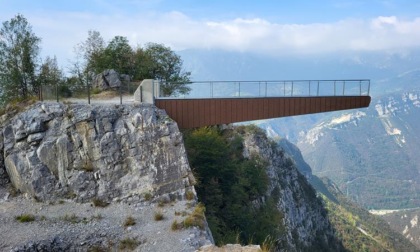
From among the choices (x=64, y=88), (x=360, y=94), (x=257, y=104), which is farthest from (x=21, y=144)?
(x=360, y=94)

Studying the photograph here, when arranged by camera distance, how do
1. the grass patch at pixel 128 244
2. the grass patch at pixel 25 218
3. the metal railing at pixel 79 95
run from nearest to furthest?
the grass patch at pixel 128 244
the grass patch at pixel 25 218
the metal railing at pixel 79 95

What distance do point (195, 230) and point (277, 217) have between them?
18.7 metres

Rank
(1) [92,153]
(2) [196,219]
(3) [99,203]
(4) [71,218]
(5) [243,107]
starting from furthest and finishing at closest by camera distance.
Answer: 1. (5) [243,107]
2. (1) [92,153]
3. (3) [99,203]
4. (4) [71,218]
5. (2) [196,219]

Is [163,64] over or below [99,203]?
over

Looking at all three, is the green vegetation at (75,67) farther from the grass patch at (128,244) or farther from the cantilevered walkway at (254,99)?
the grass patch at (128,244)

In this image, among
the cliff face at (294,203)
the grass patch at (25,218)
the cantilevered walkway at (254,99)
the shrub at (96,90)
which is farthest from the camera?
the cliff face at (294,203)

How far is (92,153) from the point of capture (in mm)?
20547

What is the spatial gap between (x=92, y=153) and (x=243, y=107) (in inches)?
414

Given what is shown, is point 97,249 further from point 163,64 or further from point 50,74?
point 163,64

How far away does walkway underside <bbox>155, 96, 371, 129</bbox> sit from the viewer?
78.7 feet

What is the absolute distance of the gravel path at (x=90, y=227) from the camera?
15.4 metres

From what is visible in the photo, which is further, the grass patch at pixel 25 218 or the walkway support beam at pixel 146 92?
the walkway support beam at pixel 146 92

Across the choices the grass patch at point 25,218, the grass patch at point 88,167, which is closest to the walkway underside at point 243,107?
the grass patch at point 88,167

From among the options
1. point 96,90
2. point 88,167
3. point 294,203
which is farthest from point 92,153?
point 294,203
